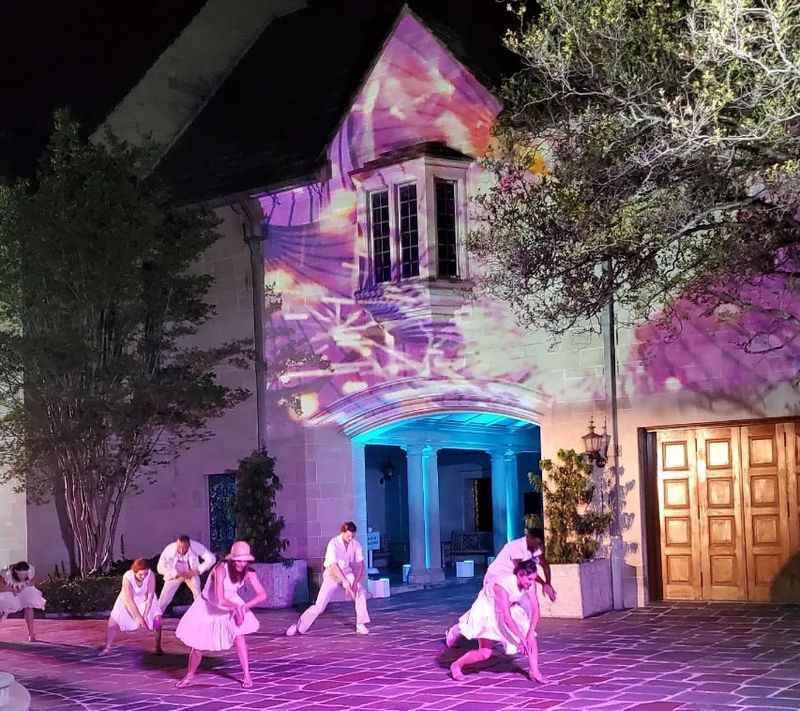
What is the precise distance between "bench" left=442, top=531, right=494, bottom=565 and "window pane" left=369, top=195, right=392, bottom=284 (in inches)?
359

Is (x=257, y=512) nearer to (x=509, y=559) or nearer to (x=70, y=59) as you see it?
(x=509, y=559)

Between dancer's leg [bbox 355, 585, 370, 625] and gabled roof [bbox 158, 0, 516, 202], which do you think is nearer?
dancer's leg [bbox 355, 585, 370, 625]

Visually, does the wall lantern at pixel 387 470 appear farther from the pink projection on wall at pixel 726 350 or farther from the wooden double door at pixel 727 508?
the pink projection on wall at pixel 726 350

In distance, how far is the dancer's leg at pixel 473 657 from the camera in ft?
36.2

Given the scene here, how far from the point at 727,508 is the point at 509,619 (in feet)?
23.0

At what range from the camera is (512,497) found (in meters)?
26.2

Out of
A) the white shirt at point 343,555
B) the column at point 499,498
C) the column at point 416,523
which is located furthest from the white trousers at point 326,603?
the column at point 499,498

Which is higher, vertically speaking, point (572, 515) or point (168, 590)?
point (572, 515)

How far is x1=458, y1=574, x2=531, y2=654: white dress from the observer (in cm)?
1095

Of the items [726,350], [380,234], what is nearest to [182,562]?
[380,234]

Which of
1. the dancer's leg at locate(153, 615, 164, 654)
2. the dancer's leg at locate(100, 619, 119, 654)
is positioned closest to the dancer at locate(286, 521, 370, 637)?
the dancer's leg at locate(153, 615, 164, 654)

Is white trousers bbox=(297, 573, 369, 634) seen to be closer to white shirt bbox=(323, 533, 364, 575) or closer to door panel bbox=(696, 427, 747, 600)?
white shirt bbox=(323, 533, 364, 575)

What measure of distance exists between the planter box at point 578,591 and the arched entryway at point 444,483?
10.9 feet

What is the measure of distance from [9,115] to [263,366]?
10029 mm
